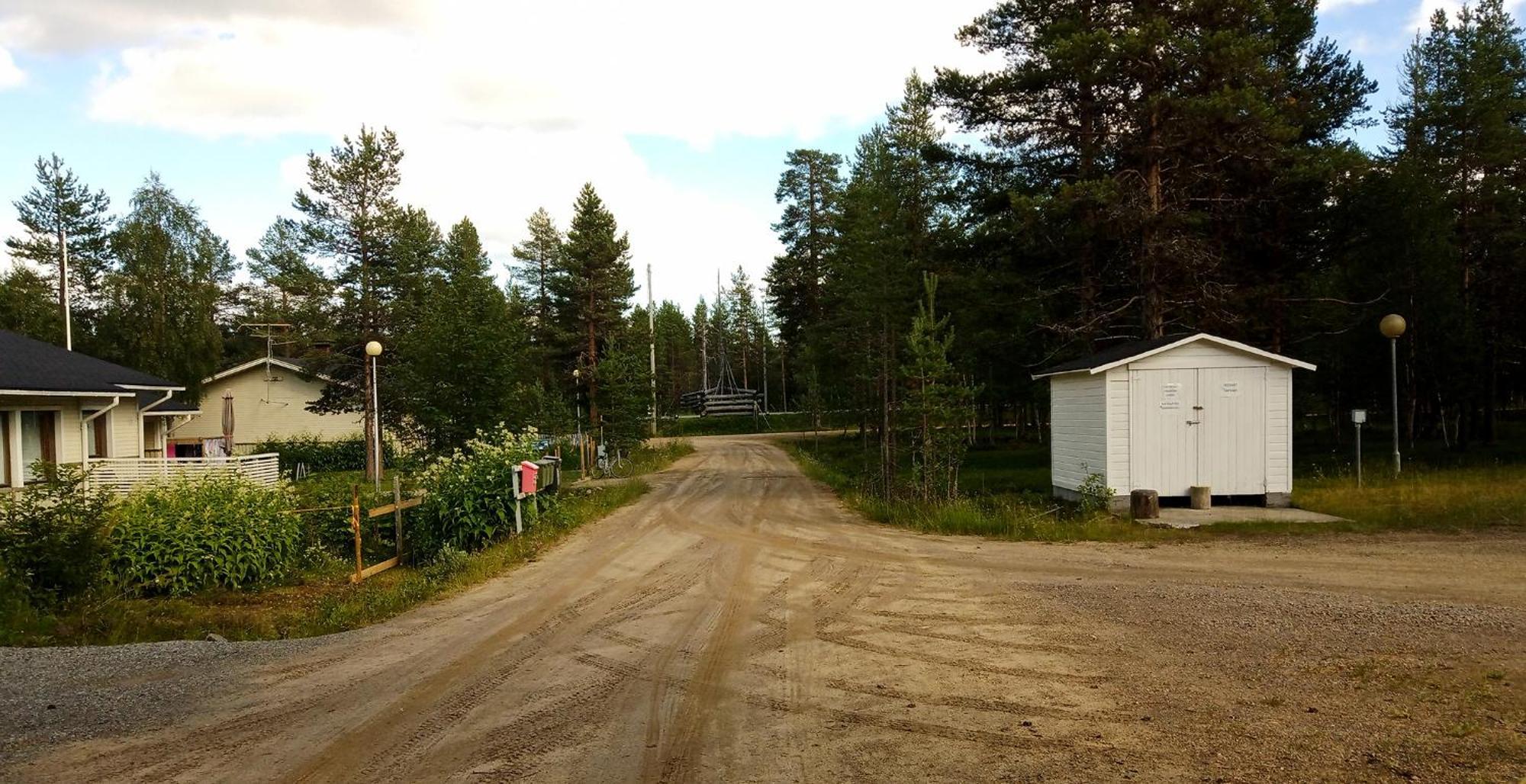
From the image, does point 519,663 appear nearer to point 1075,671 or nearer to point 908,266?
point 1075,671

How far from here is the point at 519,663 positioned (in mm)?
7008

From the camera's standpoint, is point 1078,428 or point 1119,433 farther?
point 1078,428

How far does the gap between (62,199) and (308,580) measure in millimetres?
36026

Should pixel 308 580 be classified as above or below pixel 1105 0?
below

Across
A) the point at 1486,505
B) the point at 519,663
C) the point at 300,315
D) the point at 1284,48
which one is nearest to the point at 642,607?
the point at 519,663

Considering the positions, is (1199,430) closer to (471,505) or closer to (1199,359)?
(1199,359)

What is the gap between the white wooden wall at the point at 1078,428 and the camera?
1552 cm

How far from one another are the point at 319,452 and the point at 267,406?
3.79 metres

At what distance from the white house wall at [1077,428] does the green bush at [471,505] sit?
966 cm

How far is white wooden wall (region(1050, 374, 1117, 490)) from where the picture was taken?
15.5 meters

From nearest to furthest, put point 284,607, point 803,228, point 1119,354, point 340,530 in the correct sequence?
point 284,607 → point 1119,354 → point 340,530 → point 803,228

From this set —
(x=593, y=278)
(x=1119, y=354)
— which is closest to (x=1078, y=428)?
(x=1119, y=354)

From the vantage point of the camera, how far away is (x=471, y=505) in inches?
552

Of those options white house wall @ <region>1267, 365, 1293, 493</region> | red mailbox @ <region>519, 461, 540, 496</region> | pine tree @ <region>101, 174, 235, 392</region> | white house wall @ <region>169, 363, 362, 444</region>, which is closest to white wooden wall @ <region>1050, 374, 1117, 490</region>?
white house wall @ <region>1267, 365, 1293, 493</region>
